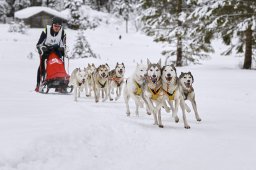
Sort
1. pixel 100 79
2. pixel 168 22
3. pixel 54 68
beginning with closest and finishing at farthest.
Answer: pixel 100 79
pixel 54 68
pixel 168 22

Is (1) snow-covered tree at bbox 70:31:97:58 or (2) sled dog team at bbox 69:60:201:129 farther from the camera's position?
(1) snow-covered tree at bbox 70:31:97:58

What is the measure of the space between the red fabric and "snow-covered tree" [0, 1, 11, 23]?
6012 centimetres

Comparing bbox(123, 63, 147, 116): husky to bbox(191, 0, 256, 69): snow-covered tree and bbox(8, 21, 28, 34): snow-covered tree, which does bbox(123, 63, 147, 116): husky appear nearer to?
bbox(191, 0, 256, 69): snow-covered tree

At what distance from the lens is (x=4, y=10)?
68.9 meters

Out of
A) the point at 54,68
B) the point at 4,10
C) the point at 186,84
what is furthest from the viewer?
the point at 4,10

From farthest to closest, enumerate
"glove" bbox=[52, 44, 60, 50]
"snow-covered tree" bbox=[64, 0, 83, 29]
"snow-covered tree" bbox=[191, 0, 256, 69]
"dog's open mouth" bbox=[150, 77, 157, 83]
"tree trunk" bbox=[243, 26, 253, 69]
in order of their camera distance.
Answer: "snow-covered tree" bbox=[64, 0, 83, 29], "tree trunk" bbox=[243, 26, 253, 69], "snow-covered tree" bbox=[191, 0, 256, 69], "glove" bbox=[52, 44, 60, 50], "dog's open mouth" bbox=[150, 77, 157, 83]

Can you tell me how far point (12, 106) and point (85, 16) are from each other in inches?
2357

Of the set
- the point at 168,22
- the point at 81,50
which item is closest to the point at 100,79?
the point at 168,22

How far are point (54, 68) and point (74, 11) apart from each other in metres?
56.7

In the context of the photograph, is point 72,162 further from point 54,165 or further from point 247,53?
point 247,53

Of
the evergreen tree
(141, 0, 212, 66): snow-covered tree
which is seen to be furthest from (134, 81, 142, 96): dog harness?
the evergreen tree

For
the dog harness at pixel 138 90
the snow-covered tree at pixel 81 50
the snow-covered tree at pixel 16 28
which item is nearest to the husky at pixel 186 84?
the dog harness at pixel 138 90

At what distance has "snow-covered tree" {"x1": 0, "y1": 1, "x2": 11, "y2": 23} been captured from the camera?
2653 inches

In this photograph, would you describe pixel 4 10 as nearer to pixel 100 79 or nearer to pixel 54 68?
pixel 54 68
